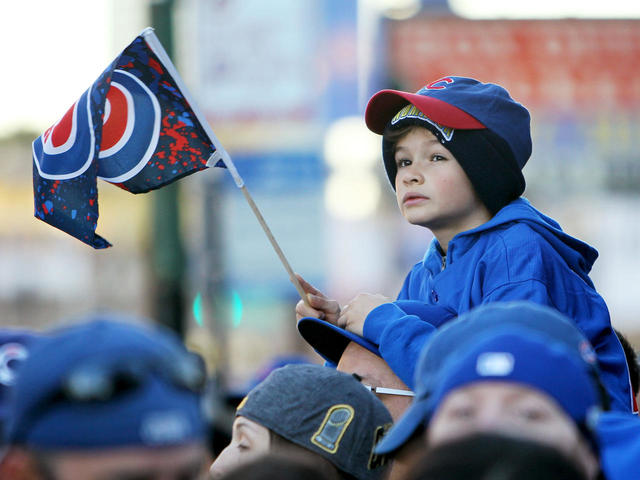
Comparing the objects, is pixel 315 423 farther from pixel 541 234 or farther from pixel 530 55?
pixel 530 55

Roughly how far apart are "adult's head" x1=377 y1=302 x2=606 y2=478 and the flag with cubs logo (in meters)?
1.91

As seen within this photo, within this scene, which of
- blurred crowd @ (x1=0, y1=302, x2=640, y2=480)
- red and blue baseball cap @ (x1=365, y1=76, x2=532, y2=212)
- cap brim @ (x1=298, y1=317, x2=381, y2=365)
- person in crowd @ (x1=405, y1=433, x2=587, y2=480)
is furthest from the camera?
red and blue baseball cap @ (x1=365, y1=76, x2=532, y2=212)

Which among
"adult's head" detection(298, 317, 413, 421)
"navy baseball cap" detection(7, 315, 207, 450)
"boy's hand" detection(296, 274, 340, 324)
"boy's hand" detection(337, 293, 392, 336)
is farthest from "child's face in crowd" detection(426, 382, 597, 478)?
"boy's hand" detection(296, 274, 340, 324)

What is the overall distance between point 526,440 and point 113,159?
241 cm

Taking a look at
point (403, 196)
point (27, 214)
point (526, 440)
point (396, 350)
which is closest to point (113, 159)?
point (403, 196)

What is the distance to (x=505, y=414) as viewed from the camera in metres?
1.86

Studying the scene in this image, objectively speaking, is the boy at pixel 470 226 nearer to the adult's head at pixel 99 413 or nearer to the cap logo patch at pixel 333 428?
the cap logo patch at pixel 333 428

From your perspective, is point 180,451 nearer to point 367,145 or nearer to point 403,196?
point 403,196

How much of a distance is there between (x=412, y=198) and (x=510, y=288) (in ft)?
1.74

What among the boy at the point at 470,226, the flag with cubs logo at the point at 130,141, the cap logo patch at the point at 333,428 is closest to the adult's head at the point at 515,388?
the cap logo patch at the point at 333,428

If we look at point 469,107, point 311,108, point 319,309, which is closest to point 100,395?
point 319,309

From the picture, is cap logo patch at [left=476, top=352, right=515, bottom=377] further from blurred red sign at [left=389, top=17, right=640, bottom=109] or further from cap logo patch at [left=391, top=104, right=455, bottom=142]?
blurred red sign at [left=389, top=17, right=640, bottom=109]

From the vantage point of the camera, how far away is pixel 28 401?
1.82m

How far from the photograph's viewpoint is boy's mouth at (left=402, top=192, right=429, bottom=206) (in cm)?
348
